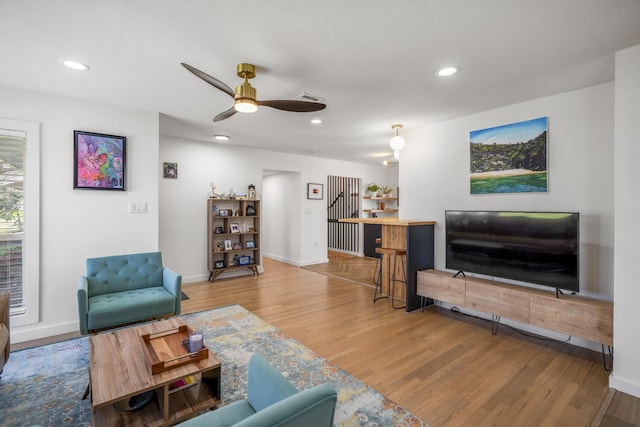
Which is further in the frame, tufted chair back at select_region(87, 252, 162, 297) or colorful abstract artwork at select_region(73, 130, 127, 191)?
colorful abstract artwork at select_region(73, 130, 127, 191)

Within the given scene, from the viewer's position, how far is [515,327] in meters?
3.40

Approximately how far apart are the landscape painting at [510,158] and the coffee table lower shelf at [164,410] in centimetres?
351

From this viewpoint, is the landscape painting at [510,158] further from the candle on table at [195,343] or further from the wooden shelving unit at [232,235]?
the wooden shelving unit at [232,235]

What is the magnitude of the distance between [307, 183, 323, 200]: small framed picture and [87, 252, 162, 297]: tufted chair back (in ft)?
12.7

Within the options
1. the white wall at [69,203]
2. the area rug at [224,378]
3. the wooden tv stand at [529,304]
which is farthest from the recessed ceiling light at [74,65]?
the wooden tv stand at [529,304]

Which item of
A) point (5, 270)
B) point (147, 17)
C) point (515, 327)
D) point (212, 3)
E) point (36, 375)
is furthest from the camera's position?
point (515, 327)

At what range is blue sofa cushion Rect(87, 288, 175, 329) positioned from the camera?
8.86 feet

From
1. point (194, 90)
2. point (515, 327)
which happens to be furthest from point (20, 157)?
point (515, 327)

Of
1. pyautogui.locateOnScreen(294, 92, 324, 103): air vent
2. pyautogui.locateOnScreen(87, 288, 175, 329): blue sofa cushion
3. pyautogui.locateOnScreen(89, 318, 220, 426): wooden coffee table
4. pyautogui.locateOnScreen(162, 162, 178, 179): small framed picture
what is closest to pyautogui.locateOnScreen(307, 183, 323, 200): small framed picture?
pyautogui.locateOnScreen(162, 162, 178, 179): small framed picture

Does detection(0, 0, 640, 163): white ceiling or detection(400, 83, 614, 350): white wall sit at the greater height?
detection(0, 0, 640, 163): white ceiling

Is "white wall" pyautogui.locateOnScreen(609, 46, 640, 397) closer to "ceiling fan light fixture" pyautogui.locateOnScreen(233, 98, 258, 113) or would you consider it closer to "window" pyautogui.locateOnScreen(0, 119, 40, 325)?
"ceiling fan light fixture" pyautogui.locateOnScreen(233, 98, 258, 113)

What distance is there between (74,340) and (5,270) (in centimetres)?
99

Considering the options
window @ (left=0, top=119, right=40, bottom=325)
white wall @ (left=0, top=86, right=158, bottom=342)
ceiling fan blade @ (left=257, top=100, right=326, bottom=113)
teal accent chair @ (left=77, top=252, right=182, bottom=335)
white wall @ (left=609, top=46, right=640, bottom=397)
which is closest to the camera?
white wall @ (left=609, top=46, right=640, bottom=397)

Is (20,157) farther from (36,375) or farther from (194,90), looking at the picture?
(36,375)
